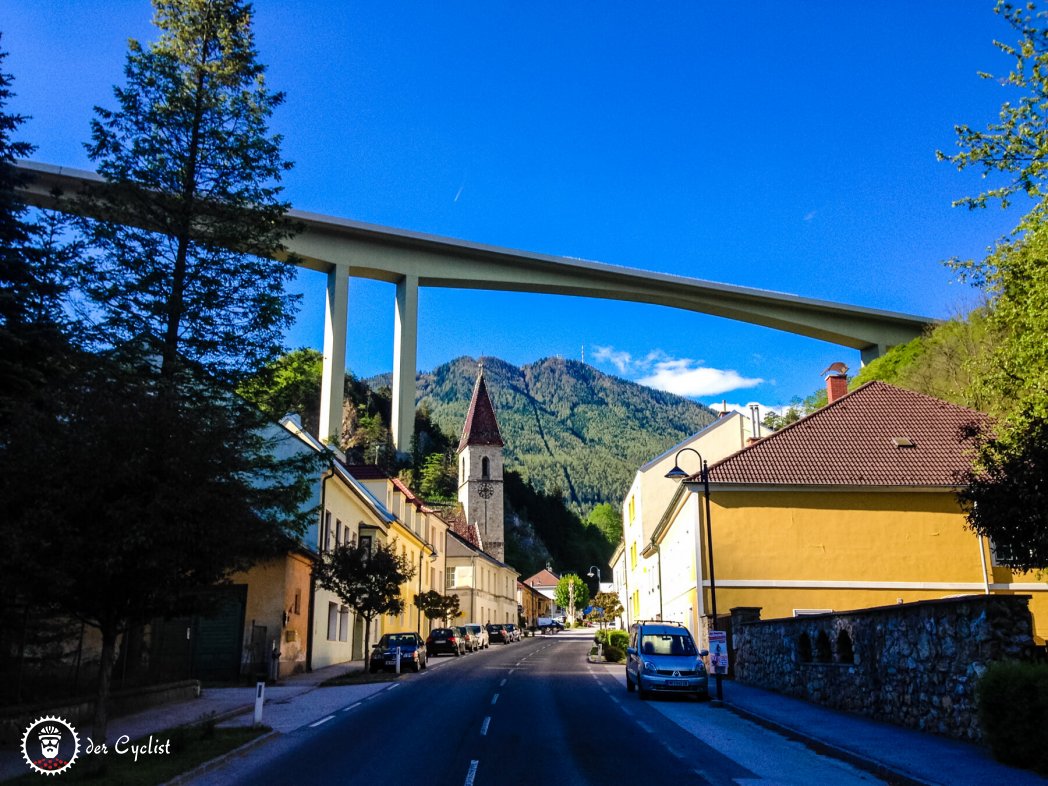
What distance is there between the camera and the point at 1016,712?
→ 1020cm

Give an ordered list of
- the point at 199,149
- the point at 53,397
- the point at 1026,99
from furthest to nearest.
→ the point at 199,149 < the point at 1026,99 < the point at 53,397

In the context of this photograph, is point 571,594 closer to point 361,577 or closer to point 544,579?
point 544,579

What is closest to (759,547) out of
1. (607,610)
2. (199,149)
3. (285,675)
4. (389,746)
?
(285,675)

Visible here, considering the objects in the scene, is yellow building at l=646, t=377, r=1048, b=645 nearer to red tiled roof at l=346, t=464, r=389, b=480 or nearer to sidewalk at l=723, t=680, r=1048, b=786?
sidewalk at l=723, t=680, r=1048, b=786

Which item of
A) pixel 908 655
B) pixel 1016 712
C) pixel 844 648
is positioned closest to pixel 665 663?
pixel 844 648

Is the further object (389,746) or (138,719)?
(138,719)

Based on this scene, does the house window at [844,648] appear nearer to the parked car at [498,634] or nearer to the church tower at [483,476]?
the parked car at [498,634]

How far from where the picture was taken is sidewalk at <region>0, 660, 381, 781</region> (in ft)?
45.4

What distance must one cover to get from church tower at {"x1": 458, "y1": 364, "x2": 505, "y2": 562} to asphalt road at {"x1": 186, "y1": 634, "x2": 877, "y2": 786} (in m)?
85.6

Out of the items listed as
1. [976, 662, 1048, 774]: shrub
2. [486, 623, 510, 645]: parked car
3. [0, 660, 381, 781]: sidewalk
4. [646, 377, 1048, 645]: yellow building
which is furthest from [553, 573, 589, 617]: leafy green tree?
[976, 662, 1048, 774]: shrub

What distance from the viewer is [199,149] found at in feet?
71.0

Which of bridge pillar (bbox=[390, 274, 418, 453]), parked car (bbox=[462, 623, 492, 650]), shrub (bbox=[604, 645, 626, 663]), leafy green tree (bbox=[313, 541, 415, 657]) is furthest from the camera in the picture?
bridge pillar (bbox=[390, 274, 418, 453])

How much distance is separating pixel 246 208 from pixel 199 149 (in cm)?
184

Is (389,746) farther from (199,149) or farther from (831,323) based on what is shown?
(831,323)
